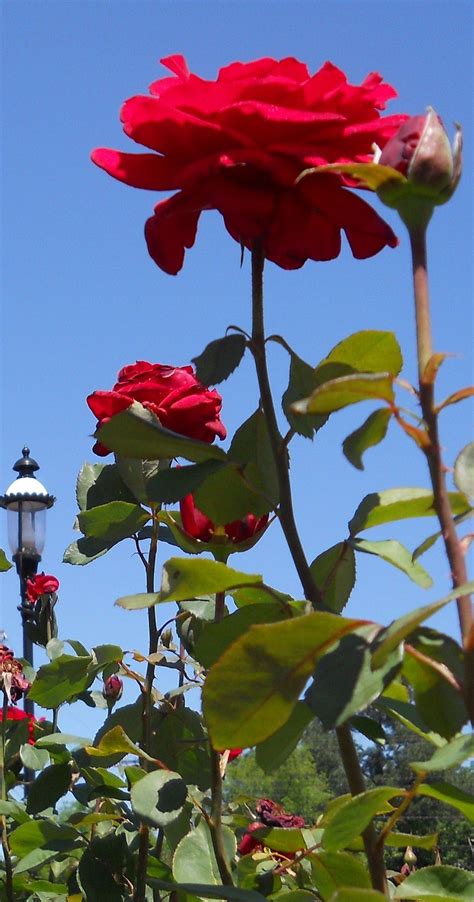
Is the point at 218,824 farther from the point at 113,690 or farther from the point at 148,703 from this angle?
the point at 113,690

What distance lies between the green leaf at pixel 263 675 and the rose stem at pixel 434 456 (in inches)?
2.1

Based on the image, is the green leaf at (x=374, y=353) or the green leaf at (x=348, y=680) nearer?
the green leaf at (x=348, y=680)

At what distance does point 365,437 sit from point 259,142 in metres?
0.19

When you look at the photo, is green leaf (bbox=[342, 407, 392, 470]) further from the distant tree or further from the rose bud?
the distant tree

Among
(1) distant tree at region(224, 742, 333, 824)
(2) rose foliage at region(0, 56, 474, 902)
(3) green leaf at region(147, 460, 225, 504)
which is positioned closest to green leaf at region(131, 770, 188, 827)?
(2) rose foliage at region(0, 56, 474, 902)

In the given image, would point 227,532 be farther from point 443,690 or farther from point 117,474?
point 443,690

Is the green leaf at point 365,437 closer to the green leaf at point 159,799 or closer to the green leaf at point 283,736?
the green leaf at point 283,736

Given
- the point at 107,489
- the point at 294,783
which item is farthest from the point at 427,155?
the point at 294,783

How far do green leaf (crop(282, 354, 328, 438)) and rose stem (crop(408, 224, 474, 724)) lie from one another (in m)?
0.13

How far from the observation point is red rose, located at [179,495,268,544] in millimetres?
823

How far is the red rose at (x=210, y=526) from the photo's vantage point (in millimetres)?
823

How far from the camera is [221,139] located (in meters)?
0.66

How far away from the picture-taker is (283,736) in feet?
2.06

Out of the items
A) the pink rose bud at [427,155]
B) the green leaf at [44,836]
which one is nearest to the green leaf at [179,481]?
the pink rose bud at [427,155]
